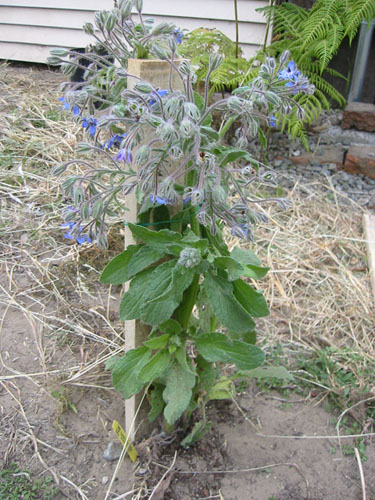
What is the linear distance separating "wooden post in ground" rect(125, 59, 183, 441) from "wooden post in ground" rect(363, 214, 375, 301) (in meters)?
1.47

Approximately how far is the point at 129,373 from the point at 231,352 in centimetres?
30

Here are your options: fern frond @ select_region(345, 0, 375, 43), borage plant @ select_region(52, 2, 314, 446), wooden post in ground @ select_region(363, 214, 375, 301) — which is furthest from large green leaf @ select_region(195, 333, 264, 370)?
fern frond @ select_region(345, 0, 375, 43)

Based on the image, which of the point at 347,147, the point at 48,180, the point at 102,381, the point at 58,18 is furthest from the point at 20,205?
the point at 58,18

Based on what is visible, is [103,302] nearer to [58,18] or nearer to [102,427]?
[102,427]

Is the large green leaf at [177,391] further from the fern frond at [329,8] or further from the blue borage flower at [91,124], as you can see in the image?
the fern frond at [329,8]

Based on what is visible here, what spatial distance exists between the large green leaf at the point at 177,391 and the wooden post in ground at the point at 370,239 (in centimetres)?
151

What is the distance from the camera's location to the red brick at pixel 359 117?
406cm

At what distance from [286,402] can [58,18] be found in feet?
15.2

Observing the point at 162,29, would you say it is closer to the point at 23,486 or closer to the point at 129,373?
the point at 129,373

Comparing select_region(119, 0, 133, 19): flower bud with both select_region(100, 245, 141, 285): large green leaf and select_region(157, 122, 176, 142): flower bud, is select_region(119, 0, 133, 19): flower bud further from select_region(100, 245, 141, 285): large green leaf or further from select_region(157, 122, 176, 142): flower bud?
select_region(100, 245, 141, 285): large green leaf

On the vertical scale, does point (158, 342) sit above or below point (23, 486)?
above

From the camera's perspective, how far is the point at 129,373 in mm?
1488

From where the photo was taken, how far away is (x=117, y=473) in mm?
1712

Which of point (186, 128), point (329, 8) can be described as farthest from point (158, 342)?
point (329, 8)
